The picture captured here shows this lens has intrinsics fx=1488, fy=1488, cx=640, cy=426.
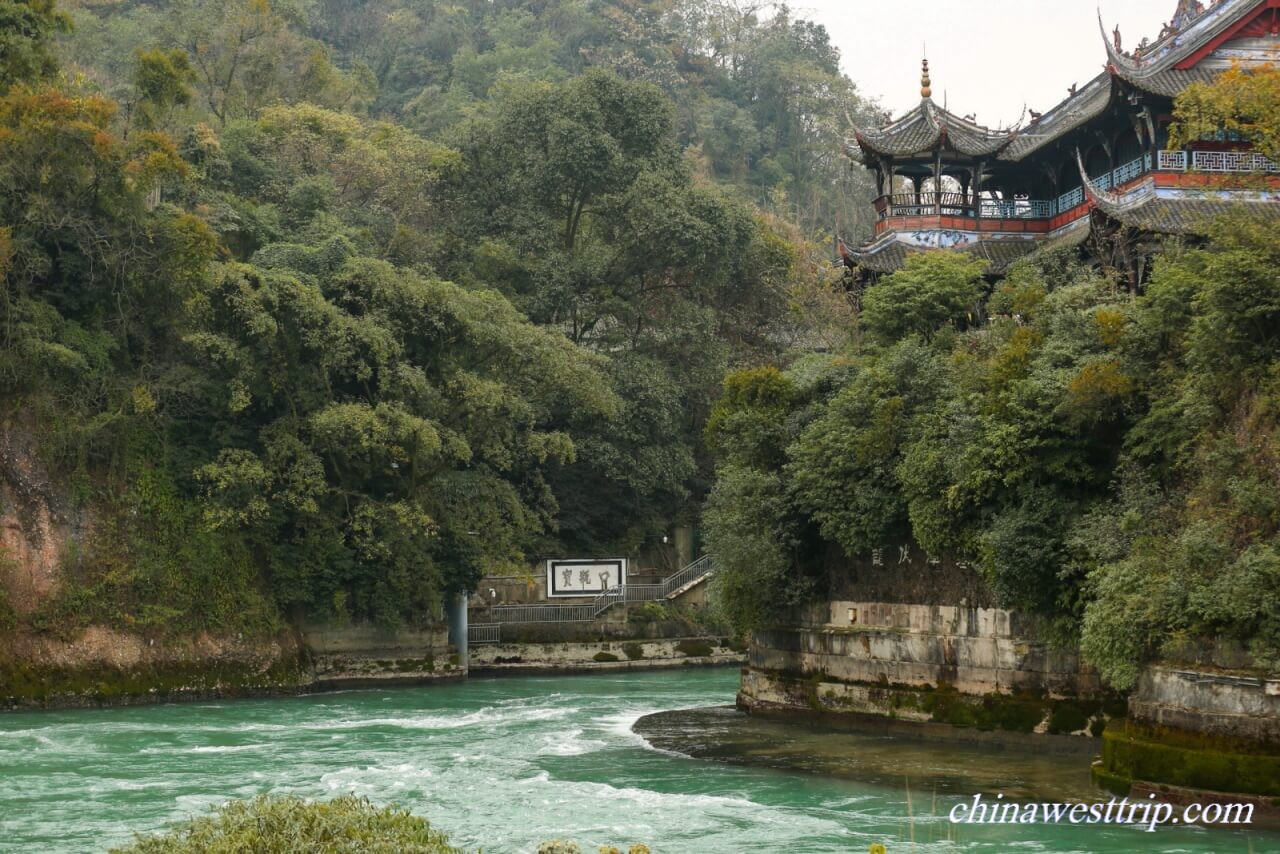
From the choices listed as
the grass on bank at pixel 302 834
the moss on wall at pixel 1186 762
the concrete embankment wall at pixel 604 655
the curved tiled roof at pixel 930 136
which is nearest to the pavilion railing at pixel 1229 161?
the curved tiled roof at pixel 930 136

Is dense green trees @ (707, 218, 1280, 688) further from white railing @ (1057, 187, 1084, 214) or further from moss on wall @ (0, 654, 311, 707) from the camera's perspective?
moss on wall @ (0, 654, 311, 707)

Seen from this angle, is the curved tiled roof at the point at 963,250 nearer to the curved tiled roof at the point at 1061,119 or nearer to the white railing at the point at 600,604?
the curved tiled roof at the point at 1061,119

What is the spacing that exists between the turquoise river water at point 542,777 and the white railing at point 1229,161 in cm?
1494

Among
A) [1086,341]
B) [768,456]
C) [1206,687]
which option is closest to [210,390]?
[768,456]

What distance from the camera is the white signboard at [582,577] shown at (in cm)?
4547

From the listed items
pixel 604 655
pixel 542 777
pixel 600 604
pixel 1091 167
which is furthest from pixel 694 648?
pixel 542 777

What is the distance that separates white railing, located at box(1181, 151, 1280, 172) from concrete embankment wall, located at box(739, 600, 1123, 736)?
40.1 feet

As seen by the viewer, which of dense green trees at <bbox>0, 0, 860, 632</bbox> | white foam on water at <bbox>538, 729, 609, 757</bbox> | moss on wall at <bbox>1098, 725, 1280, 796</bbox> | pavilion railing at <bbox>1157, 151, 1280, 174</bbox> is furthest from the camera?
dense green trees at <bbox>0, 0, 860, 632</bbox>

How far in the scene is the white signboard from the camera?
1790 inches

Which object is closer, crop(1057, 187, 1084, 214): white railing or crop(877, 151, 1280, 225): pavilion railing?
crop(877, 151, 1280, 225): pavilion railing

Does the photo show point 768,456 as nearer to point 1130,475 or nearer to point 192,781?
point 1130,475

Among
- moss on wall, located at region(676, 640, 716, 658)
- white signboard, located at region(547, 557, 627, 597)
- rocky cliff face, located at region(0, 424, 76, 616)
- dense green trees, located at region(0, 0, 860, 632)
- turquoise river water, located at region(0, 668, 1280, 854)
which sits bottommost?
turquoise river water, located at region(0, 668, 1280, 854)

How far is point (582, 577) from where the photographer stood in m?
45.7

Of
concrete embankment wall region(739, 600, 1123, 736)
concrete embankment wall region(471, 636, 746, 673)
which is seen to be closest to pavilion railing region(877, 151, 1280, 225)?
concrete embankment wall region(739, 600, 1123, 736)
